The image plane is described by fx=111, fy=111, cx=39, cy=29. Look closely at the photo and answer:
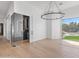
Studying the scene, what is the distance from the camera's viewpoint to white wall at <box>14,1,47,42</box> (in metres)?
6.94

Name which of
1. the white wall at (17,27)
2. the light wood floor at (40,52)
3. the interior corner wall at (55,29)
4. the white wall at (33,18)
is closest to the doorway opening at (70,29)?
the interior corner wall at (55,29)

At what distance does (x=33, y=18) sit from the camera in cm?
807

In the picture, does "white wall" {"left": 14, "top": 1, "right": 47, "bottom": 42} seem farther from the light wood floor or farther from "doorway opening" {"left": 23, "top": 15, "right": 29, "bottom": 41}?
the light wood floor

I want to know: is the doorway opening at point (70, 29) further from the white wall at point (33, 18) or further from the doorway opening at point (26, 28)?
the doorway opening at point (26, 28)

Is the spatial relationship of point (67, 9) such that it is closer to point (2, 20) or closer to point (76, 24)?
point (76, 24)

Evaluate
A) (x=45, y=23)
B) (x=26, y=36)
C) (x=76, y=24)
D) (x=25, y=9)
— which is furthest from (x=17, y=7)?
(x=76, y=24)

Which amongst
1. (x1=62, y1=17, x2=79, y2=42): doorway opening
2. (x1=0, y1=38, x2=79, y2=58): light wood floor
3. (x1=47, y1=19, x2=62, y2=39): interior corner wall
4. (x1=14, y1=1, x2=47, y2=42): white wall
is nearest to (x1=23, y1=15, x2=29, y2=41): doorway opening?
(x1=14, y1=1, x2=47, y2=42): white wall

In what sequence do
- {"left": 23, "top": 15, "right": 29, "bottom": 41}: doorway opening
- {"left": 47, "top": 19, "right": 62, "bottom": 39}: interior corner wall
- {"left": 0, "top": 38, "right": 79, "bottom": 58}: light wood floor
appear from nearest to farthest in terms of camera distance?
{"left": 0, "top": 38, "right": 79, "bottom": 58}: light wood floor < {"left": 23, "top": 15, "right": 29, "bottom": 41}: doorway opening < {"left": 47, "top": 19, "right": 62, "bottom": 39}: interior corner wall

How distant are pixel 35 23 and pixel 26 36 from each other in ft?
3.86

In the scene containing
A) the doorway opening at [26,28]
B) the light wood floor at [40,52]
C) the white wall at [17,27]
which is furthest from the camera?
the doorway opening at [26,28]

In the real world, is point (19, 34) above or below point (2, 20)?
below

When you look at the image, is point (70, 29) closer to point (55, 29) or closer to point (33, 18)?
point (55, 29)

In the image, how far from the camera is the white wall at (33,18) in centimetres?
694

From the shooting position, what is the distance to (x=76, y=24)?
984 centimetres
